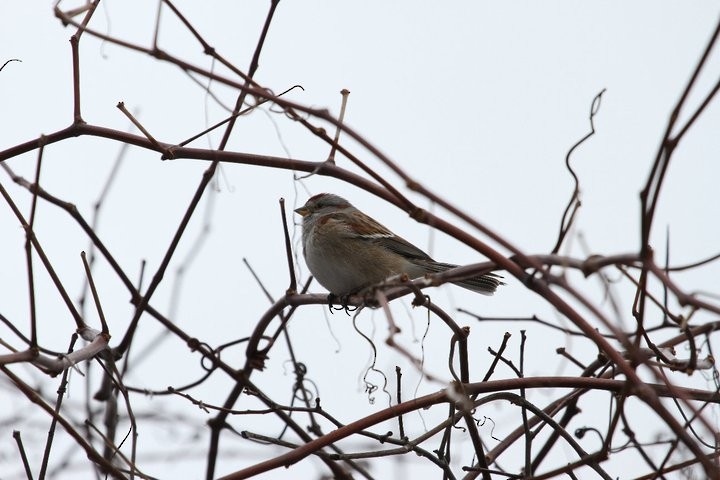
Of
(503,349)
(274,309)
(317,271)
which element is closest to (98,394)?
(274,309)

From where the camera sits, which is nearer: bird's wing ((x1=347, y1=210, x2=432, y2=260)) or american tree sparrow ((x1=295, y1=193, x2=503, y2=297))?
american tree sparrow ((x1=295, y1=193, x2=503, y2=297))

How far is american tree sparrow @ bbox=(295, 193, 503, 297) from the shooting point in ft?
15.2

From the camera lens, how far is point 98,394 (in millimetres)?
3680

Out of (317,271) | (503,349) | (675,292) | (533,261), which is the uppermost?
(317,271)

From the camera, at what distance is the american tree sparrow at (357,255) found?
4.63 metres

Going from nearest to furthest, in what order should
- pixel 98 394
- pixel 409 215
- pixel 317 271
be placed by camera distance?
pixel 409 215
pixel 98 394
pixel 317 271

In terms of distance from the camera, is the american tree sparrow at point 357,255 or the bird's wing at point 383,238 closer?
the american tree sparrow at point 357,255

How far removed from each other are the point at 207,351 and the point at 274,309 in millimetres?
361

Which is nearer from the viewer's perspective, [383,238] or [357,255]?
[357,255]

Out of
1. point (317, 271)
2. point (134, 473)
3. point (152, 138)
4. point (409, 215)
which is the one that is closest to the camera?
point (409, 215)

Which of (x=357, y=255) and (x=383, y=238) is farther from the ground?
(x=383, y=238)

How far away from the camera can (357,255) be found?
15.5 ft

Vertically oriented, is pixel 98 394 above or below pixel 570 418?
above

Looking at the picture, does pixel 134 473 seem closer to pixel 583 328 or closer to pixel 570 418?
pixel 583 328
